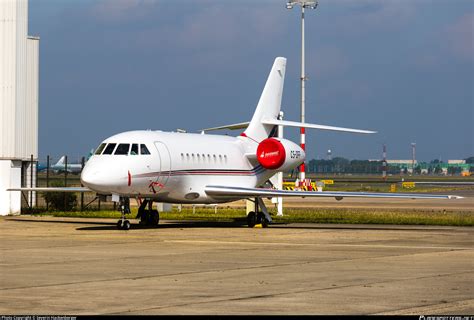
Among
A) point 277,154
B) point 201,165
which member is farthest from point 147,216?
point 277,154

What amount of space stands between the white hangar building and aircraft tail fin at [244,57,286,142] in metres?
10.3

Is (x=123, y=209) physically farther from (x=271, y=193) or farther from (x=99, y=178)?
(x=271, y=193)

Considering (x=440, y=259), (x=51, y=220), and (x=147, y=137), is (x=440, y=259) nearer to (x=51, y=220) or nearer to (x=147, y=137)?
(x=147, y=137)

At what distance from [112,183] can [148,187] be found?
2.07m

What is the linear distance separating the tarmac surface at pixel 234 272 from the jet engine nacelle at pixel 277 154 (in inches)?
305

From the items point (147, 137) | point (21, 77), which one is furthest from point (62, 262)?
point (21, 77)

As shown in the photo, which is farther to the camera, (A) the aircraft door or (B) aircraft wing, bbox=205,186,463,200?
A: (A) the aircraft door

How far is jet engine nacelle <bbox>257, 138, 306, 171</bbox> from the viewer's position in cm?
3800

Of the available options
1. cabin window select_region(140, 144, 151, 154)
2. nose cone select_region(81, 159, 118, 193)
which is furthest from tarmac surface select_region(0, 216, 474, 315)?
cabin window select_region(140, 144, 151, 154)

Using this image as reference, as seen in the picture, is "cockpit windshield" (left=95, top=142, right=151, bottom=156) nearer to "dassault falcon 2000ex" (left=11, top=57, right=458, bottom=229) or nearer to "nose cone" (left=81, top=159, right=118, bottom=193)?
"dassault falcon 2000ex" (left=11, top=57, right=458, bottom=229)

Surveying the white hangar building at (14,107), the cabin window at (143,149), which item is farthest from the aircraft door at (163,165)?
the white hangar building at (14,107)

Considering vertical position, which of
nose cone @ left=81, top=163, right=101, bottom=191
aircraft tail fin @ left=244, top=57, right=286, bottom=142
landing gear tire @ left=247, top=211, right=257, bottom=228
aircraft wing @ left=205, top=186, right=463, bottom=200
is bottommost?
landing gear tire @ left=247, top=211, right=257, bottom=228

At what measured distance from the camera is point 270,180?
41.5 metres

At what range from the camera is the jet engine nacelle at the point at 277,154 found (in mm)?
38000
